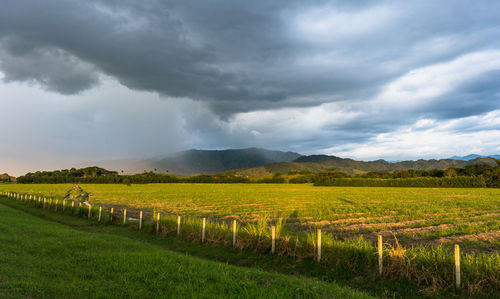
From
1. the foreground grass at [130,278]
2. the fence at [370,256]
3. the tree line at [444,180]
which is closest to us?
the foreground grass at [130,278]

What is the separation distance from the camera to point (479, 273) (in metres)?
8.65

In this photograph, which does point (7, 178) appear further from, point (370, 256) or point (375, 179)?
point (370, 256)

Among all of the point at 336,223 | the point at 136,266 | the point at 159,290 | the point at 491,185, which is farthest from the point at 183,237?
the point at 491,185

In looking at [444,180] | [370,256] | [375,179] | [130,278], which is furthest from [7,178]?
[444,180]

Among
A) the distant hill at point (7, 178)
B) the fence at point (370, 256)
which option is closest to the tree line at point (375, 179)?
the distant hill at point (7, 178)

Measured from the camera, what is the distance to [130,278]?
8.88 m

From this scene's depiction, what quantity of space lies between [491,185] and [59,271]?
353 feet

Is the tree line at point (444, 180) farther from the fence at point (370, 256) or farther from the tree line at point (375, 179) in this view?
the fence at point (370, 256)

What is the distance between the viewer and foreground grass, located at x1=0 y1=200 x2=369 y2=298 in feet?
25.3

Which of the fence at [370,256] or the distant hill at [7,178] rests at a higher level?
the fence at [370,256]

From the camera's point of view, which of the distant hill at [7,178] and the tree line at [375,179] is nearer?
the tree line at [375,179]

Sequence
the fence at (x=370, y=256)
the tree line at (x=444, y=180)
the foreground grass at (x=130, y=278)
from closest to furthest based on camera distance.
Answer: the foreground grass at (x=130, y=278) → the fence at (x=370, y=256) → the tree line at (x=444, y=180)

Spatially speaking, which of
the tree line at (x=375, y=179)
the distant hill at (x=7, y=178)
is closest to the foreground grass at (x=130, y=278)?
the tree line at (x=375, y=179)

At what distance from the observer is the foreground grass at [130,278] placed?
773 centimetres
